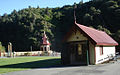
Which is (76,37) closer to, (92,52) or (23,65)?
(92,52)

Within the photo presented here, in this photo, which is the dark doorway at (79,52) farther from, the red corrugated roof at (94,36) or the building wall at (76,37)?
the red corrugated roof at (94,36)

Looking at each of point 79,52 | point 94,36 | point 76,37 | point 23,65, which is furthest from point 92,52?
point 23,65

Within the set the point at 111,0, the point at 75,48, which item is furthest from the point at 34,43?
the point at 75,48

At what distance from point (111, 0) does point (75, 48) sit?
140 feet

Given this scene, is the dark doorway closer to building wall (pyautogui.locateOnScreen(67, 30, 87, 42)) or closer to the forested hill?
building wall (pyautogui.locateOnScreen(67, 30, 87, 42))

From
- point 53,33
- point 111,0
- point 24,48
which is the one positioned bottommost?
point 24,48

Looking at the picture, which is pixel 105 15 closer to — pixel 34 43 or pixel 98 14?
pixel 98 14

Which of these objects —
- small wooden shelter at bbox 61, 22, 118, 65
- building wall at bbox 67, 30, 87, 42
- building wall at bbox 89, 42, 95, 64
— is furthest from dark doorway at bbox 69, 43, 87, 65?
building wall at bbox 89, 42, 95, 64

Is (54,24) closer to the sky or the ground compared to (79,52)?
closer to the sky

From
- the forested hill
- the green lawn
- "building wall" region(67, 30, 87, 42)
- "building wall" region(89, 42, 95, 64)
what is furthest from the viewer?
the forested hill

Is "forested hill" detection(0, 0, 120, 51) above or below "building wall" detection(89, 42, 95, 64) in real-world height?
above

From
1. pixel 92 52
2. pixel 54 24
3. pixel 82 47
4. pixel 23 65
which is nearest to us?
pixel 92 52

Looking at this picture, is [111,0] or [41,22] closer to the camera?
[111,0]

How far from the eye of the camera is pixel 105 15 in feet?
184
